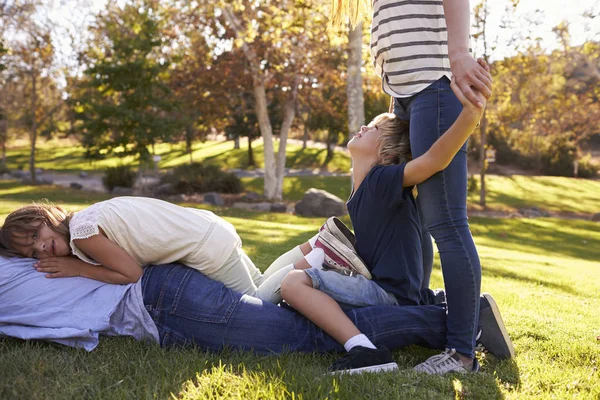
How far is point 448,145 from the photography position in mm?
2391

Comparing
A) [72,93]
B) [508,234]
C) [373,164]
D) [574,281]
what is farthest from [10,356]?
[72,93]

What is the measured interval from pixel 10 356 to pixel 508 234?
1388 centimetres

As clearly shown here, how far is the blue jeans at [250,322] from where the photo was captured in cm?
264

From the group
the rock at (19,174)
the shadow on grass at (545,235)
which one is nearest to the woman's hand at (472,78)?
the shadow on grass at (545,235)

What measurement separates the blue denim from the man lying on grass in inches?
2.7

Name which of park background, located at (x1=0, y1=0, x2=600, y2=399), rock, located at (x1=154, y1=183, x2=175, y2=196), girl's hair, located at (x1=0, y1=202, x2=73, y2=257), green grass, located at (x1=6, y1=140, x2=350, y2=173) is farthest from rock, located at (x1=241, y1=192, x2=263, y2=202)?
girl's hair, located at (x1=0, y1=202, x2=73, y2=257)

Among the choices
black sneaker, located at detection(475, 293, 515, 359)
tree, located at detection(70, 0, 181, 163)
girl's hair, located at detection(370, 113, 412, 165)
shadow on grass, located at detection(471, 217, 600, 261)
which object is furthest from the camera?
tree, located at detection(70, 0, 181, 163)

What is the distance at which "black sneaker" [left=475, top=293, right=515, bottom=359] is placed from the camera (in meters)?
2.78

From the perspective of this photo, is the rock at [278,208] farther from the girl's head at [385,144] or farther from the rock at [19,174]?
the rock at [19,174]

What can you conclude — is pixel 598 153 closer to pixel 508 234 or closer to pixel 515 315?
pixel 508 234

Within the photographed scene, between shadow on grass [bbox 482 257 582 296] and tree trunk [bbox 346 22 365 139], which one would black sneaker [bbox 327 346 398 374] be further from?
tree trunk [bbox 346 22 365 139]

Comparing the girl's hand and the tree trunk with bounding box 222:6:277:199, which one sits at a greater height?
the tree trunk with bounding box 222:6:277:199

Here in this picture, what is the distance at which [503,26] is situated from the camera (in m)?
18.0

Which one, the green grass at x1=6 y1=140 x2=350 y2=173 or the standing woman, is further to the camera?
the green grass at x1=6 y1=140 x2=350 y2=173
